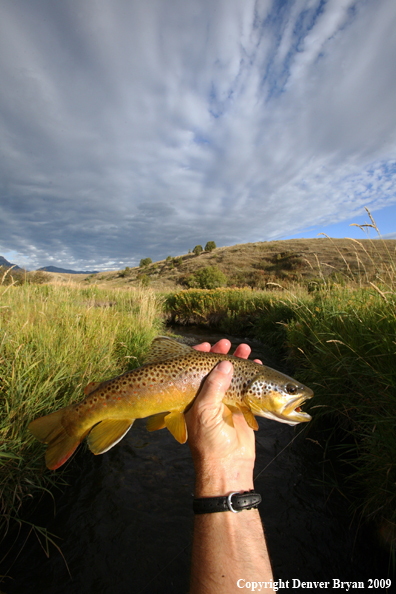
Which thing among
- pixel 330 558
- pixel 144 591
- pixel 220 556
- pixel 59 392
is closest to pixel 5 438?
pixel 59 392

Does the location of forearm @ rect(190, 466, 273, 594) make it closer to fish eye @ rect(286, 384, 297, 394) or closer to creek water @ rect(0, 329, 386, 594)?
fish eye @ rect(286, 384, 297, 394)

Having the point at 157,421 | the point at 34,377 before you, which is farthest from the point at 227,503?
the point at 34,377

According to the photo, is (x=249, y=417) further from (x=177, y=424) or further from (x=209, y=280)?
(x=209, y=280)

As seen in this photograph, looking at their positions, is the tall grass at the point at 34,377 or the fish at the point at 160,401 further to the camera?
the tall grass at the point at 34,377

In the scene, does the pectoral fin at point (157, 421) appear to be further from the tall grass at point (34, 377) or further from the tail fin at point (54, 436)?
the tall grass at point (34, 377)

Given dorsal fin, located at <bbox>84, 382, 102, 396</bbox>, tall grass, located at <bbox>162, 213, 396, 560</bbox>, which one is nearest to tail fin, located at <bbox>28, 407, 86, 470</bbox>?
dorsal fin, located at <bbox>84, 382, 102, 396</bbox>

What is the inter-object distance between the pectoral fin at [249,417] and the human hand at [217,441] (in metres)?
0.11

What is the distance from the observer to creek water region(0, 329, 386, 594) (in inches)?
90.9

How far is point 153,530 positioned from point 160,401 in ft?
6.74

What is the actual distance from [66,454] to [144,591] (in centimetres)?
177

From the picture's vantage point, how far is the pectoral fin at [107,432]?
1.69m

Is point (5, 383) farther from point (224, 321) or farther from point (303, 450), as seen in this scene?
point (224, 321)

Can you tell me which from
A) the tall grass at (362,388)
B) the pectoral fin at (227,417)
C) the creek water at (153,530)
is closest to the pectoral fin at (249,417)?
the pectoral fin at (227,417)

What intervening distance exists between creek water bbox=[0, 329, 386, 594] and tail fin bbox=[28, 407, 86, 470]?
1598mm
